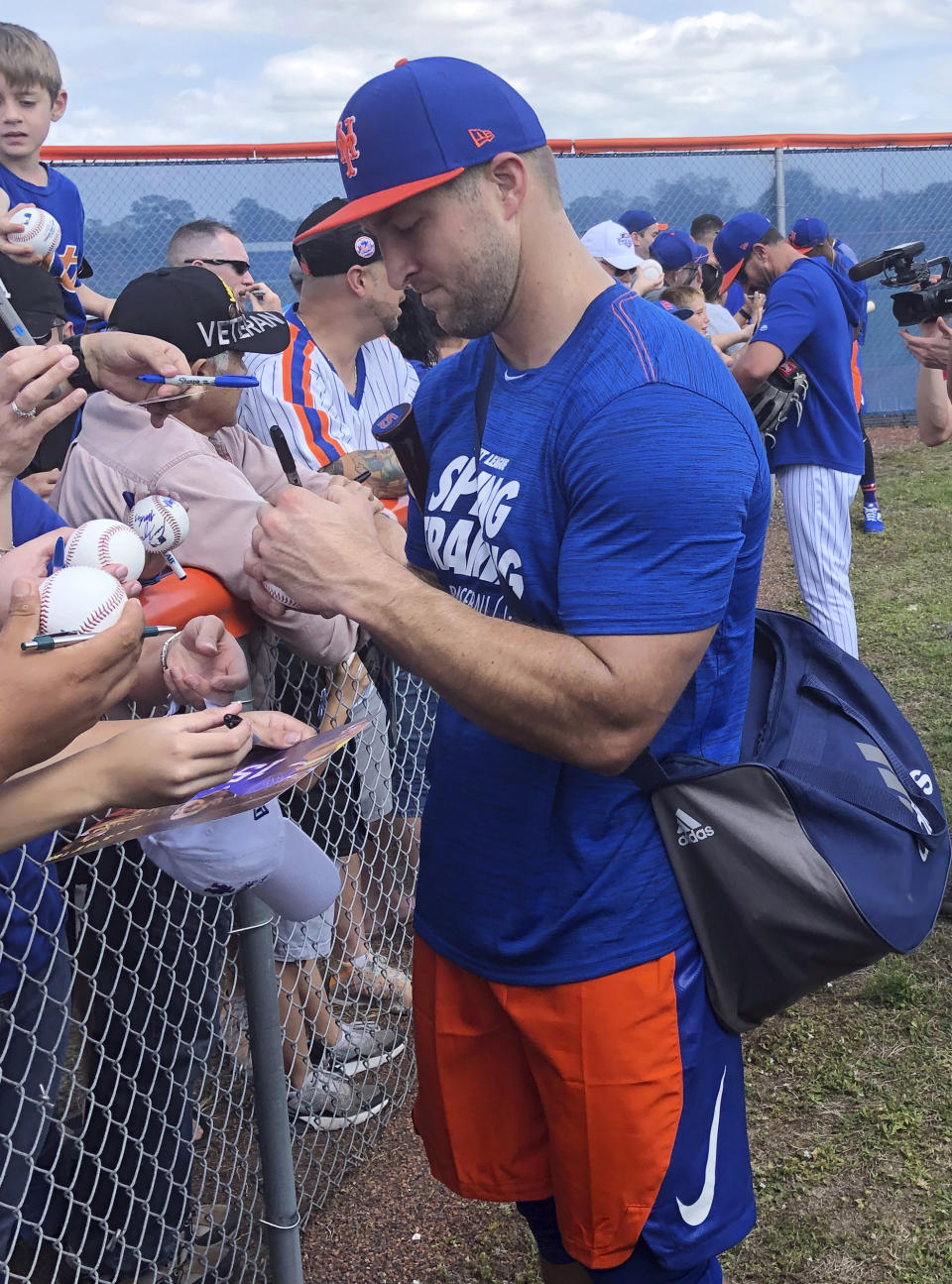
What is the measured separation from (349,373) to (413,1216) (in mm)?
2472

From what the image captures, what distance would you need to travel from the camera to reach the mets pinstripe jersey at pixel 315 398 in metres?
3.35

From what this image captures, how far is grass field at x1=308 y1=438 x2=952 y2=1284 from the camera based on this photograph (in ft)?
8.44

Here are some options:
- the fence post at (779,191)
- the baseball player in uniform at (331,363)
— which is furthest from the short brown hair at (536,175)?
the fence post at (779,191)

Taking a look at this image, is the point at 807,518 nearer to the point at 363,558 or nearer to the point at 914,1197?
the point at 914,1197

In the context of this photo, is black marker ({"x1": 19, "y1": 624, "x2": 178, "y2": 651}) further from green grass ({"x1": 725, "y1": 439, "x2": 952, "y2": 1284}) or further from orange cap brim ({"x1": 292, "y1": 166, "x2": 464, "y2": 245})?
green grass ({"x1": 725, "y1": 439, "x2": 952, "y2": 1284})

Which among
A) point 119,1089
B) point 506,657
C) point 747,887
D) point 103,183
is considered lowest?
point 119,1089

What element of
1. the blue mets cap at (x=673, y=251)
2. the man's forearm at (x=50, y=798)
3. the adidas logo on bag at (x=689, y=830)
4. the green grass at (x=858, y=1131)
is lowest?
the green grass at (x=858, y=1131)

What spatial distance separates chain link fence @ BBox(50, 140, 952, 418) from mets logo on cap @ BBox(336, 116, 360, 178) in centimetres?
690

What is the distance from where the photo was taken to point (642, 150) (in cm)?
998

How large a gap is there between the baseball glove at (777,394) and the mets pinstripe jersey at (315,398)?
152cm

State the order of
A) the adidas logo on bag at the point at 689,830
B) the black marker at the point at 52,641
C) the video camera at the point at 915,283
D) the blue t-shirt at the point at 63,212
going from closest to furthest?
the black marker at the point at 52,641
the adidas logo on bag at the point at 689,830
the blue t-shirt at the point at 63,212
the video camera at the point at 915,283

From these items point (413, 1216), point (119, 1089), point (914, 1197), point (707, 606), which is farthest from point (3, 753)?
point (914, 1197)

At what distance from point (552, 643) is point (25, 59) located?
323 cm

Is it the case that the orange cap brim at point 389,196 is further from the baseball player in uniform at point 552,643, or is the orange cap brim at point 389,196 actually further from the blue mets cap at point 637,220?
the blue mets cap at point 637,220
